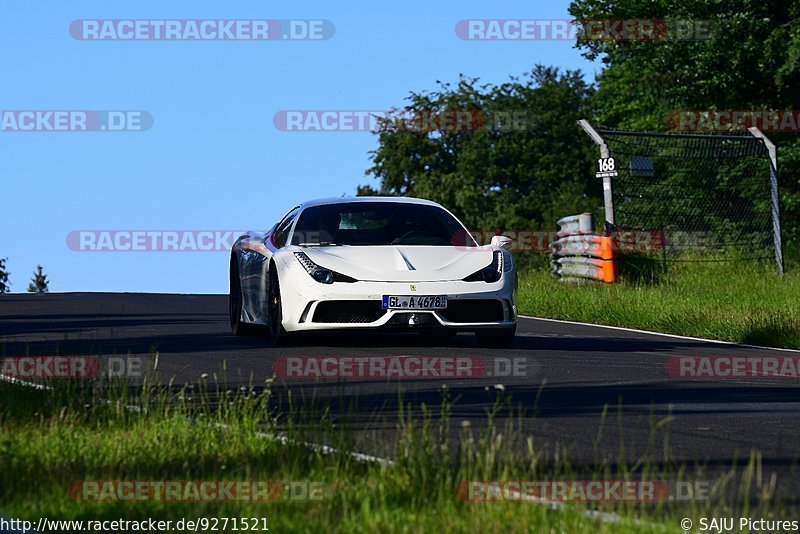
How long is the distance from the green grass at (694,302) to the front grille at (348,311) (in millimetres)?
5123

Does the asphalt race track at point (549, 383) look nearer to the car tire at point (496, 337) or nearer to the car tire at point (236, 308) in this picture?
the car tire at point (496, 337)

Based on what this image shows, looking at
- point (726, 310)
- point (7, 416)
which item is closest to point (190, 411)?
point (7, 416)

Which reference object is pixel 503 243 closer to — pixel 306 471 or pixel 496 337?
pixel 496 337

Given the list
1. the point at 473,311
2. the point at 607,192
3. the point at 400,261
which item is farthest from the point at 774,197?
the point at 400,261

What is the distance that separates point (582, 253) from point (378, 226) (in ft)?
39.2

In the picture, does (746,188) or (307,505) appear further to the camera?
(746,188)

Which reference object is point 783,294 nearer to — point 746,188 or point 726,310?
point 726,310

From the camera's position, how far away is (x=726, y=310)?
61.4 feet

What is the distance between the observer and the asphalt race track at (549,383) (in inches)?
309

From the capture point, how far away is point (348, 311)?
44.8 ft

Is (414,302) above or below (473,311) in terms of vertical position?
above

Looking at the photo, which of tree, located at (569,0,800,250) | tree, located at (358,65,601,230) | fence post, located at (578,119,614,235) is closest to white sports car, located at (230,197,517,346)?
fence post, located at (578,119,614,235)

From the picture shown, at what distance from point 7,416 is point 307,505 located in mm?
3199

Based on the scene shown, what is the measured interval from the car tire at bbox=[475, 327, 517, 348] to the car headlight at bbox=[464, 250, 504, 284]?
0.55 m
